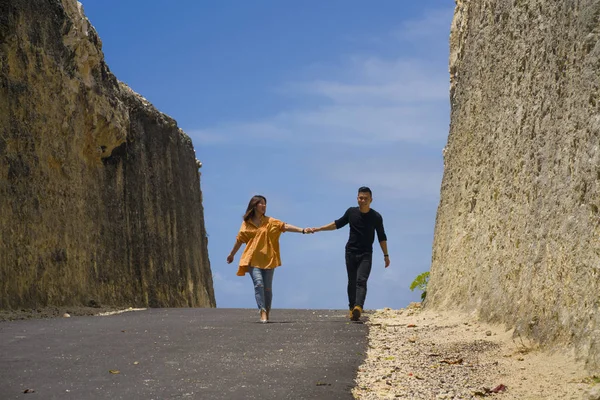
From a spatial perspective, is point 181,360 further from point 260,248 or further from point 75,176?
point 75,176

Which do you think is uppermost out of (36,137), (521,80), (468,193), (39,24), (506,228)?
(39,24)

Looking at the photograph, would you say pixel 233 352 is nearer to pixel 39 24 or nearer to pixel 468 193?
pixel 468 193

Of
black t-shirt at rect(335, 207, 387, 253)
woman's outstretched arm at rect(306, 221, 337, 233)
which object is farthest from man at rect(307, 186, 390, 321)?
woman's outstretched arm at rect(306, 221, 337, 233)

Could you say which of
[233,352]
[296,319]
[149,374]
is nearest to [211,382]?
[149,374]

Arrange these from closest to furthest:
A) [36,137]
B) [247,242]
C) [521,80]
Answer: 1. [521,80]
2. [247,242]
3. [36,137]

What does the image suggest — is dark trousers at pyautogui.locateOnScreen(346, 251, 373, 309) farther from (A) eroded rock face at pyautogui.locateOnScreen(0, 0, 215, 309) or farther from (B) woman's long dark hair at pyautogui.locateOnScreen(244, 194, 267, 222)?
(A) eroded rock face at pyautogui.locateOnScreen(0, 0, 215, 309)

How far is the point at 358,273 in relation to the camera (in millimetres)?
14945

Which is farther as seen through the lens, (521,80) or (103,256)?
(103,256)

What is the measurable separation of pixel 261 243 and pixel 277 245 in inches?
13.7

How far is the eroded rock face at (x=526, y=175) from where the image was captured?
9133 millimetres

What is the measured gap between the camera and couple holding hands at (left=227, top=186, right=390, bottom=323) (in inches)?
592

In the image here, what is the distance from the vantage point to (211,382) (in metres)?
8.28

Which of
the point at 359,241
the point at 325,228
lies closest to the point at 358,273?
the point at 359,241

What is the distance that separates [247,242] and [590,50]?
7529 mm
